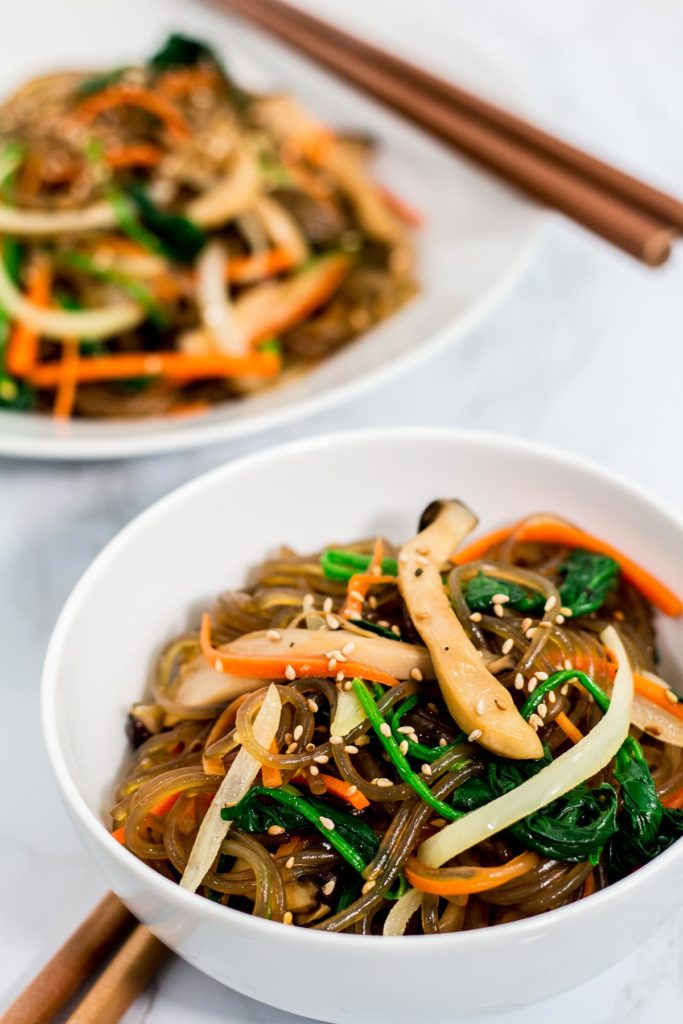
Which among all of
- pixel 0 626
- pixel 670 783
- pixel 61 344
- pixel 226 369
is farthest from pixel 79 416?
pixel 670 783

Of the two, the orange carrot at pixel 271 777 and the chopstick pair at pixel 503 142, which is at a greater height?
the chopstick pair at pixel 503 142

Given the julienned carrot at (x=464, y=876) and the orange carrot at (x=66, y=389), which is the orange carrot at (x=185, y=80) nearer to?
the orange carrot at (x=66, y=389)

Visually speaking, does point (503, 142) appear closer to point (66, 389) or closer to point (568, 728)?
point (66, 389)

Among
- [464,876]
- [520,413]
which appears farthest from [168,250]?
[464,876]

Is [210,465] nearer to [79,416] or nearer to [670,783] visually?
[79,416]

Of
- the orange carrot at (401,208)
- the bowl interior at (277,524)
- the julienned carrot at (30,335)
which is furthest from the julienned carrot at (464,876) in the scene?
the orange carrot at (401,208)

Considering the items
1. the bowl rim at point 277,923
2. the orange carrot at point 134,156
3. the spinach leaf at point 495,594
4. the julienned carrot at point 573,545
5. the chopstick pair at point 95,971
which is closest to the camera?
the bowl rim at point 277,923
